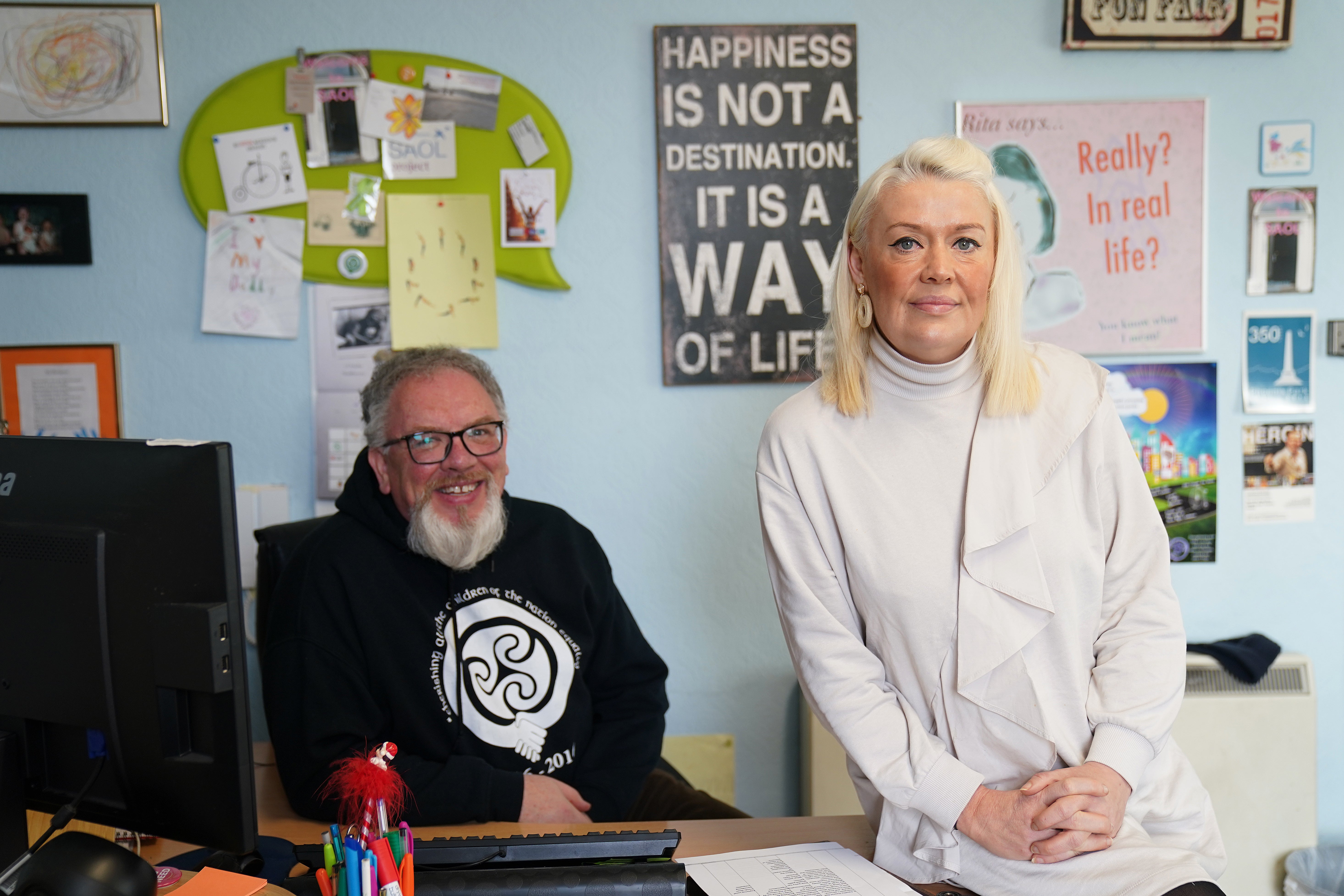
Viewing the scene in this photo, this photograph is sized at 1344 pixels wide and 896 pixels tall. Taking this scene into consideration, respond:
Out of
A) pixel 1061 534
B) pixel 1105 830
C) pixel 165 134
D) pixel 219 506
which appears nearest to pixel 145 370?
pixel 165 134

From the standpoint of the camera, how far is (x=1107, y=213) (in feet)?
7.13

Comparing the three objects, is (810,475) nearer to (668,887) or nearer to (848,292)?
(848,292)

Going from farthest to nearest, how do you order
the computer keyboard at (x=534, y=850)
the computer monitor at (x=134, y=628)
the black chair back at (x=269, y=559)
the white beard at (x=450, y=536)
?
the black chair back at (x=269, y=559) → the white beard at (x=450, y=536) → the computer keyboard at (x=534, y=850) → the computer monitor at (x=134, y=628)

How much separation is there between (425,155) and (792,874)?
1.66 metres

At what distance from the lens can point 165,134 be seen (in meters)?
2.08

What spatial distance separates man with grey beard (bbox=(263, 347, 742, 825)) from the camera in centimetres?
144

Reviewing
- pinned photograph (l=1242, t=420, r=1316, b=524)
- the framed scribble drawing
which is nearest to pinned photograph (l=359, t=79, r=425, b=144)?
the framed scribble drawing

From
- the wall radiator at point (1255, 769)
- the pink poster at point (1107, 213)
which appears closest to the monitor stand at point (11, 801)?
the pink poster at point (1107, 213)

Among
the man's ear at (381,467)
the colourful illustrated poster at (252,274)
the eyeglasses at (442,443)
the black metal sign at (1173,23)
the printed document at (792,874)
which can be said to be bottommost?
the printed document at (792,874)

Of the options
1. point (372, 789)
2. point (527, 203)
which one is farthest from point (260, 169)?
point (372, 789)

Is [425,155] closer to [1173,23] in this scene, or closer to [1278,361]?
[1173,23]

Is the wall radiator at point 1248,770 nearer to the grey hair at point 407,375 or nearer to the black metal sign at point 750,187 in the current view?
the black metal sign at point 750,187

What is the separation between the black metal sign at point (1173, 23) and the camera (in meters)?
2.13

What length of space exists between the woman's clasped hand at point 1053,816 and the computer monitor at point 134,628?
806 millimetres
